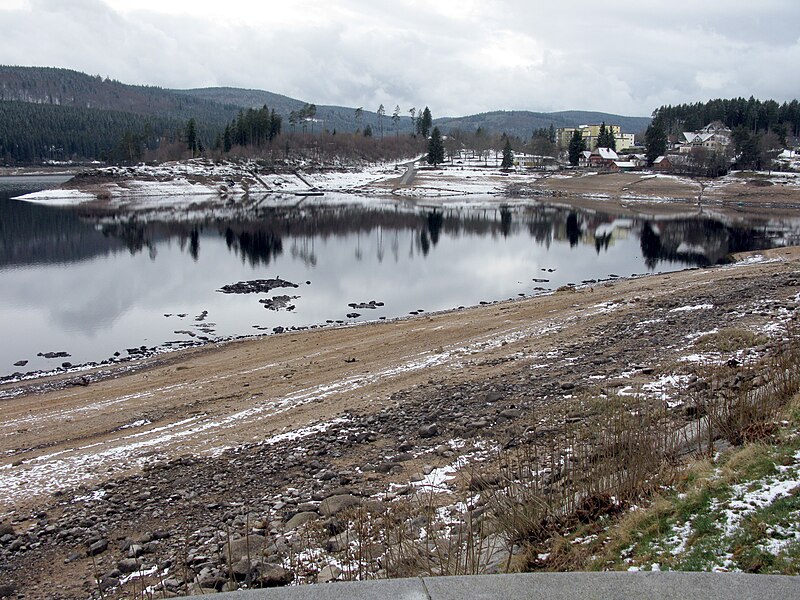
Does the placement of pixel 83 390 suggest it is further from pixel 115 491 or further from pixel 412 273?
pixel 412 273

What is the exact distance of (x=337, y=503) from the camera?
7.64 meters

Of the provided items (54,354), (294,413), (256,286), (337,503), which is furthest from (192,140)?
(337,503)

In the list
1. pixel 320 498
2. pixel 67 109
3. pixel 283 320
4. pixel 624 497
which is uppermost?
pixel 67 109

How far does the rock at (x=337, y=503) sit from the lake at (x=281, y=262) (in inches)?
645

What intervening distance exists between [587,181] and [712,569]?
107727 mm

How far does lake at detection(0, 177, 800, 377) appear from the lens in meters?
26.0

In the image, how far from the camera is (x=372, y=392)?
13.2 meters

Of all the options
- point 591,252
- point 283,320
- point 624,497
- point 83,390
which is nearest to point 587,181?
point 591,252

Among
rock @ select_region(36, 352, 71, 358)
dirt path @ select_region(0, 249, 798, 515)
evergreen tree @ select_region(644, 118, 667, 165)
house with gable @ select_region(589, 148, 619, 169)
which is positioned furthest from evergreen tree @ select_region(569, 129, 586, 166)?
rock @ select_region(36, 352, 71, 358)

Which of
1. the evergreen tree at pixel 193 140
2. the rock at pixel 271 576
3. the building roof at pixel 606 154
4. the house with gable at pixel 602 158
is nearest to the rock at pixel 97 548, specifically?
the rock at pixel 271 576

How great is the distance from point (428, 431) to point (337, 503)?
2.80 meters

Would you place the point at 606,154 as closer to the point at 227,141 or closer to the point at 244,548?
the point at 227,141

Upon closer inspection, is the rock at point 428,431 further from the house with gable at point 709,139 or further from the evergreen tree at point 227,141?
the evergreen tree at point 227,141

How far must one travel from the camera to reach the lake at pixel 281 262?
26.0m
